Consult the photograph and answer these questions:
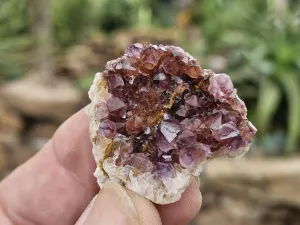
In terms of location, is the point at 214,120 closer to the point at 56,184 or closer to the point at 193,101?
the point at 193,101

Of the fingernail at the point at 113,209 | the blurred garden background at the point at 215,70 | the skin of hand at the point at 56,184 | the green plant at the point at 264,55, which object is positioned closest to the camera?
the fingernail at the point at 113,209

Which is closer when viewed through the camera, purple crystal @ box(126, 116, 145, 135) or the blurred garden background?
purple crystal @ box(126, 116, 145, 135)

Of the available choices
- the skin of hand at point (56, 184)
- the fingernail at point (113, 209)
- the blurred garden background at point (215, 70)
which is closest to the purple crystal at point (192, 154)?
the fingernail at point (113, 209)

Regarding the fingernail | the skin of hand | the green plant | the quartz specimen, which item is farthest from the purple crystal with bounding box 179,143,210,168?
the green plant

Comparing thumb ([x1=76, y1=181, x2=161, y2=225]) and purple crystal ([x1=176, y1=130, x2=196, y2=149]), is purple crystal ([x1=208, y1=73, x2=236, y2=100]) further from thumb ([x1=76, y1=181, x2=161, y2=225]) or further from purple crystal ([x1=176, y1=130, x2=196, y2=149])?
thumb ([x1=76, y1=181, x2=161, y2=225])

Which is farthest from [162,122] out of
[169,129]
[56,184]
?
[56,184]

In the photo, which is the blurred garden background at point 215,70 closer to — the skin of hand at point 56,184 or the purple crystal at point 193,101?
the skin of hand at point 56,184

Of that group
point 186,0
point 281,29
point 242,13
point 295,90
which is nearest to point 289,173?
point 295,90
